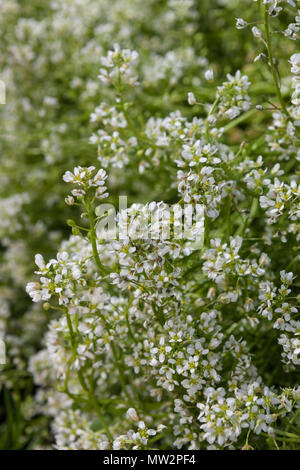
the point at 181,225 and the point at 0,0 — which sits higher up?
the point at 0,0

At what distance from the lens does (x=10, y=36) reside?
1.89 m

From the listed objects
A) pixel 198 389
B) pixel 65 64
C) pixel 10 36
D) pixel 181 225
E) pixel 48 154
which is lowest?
pixel 198 389

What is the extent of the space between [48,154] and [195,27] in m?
0.74

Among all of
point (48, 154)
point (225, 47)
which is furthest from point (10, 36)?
point (225, 47)

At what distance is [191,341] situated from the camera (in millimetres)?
947

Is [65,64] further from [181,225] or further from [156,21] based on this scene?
[181,225]

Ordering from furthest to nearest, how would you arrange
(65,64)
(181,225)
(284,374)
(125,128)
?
(65,64) < (125,128) < (284,374) < (181,225)

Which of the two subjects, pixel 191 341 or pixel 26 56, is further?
pixel 26 56

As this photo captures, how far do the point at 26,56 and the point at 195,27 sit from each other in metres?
0.64

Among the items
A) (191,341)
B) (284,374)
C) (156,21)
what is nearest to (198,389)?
(191,341)

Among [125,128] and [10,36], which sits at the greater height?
[10,36]

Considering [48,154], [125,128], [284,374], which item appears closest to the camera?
[284,374]

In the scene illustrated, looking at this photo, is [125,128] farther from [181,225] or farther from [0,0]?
[0,0]

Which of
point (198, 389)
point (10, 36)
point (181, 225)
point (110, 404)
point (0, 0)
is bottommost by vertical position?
point (110, 404)
